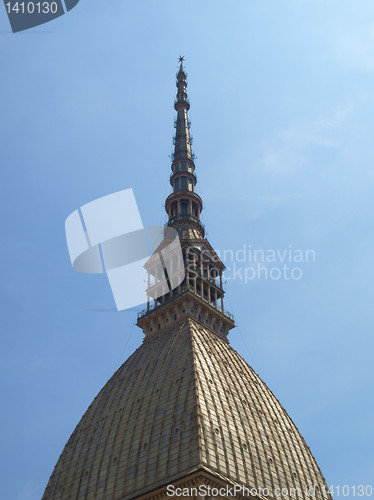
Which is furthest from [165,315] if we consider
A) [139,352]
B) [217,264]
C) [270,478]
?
[270,478]

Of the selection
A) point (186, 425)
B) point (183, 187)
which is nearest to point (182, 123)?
point (183, 187)

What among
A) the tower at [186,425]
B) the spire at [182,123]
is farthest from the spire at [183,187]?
the tower at [186,425]

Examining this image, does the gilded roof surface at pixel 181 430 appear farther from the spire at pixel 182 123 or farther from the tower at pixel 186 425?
the spire at pixel 182 123

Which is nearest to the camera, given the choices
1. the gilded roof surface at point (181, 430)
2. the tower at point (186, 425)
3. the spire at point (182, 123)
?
the tower at point (186, 425)

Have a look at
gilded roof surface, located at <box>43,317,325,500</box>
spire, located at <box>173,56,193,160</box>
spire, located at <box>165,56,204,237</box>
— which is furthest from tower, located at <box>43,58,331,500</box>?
spire, located at <box>173,56,193,160</box>

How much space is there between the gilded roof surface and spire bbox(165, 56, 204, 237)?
18.9 metres

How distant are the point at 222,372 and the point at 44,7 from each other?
136 feet

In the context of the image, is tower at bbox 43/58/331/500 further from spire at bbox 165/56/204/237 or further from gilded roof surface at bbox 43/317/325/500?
spire at bbox 165/56/204/237

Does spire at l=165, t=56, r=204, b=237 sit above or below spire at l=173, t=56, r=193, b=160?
below

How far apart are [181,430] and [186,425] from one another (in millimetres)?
616

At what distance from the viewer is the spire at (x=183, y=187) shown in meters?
91.9

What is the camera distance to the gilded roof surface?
58.0 m

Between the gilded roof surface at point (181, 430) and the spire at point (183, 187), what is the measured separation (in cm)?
1893

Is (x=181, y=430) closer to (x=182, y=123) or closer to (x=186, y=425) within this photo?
(x=186, y=425)
